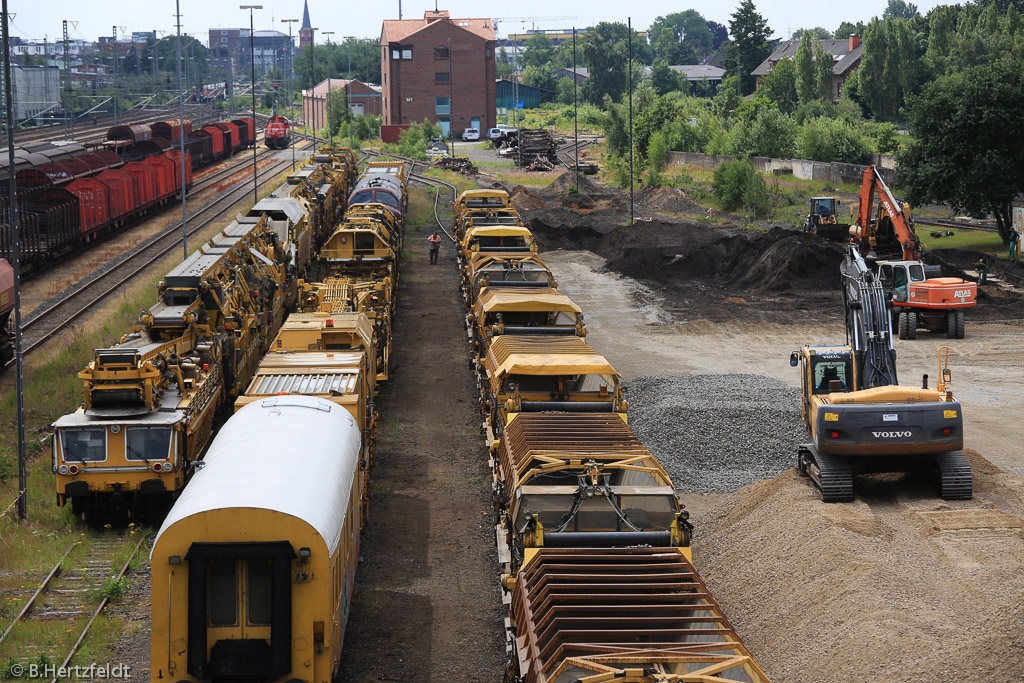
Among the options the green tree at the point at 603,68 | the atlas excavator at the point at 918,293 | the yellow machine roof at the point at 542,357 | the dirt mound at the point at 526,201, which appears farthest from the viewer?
the green tree at the point at 603,68

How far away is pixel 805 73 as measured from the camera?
96.9 metres

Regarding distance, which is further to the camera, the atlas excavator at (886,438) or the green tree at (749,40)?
the green tree at (749,40)

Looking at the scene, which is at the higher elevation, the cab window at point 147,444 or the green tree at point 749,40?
the green tree at point 749,40

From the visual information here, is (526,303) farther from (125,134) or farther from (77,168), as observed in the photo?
(125,134)

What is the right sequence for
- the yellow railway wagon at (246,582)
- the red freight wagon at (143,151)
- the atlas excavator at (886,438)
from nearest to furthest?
the yellow railway wagon at (246,582) → the atlas excavator at (886,438) → the red freight wagon at (143,151)

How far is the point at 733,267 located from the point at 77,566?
31107 millimetres

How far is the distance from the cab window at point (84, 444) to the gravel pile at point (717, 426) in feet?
32.3

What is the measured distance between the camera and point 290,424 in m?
13.9

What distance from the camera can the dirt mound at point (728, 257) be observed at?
41.2 metres

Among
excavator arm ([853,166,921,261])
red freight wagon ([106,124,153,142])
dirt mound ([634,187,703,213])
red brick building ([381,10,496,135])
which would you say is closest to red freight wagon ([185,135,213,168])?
red freight wagon ([106,124,153,142])

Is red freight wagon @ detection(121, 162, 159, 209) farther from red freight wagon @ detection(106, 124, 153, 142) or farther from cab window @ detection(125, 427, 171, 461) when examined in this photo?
cab window @ detection(125, 427, 171, 461)

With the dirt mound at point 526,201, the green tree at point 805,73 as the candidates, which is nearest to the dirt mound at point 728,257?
the dirt mound at point 526,201

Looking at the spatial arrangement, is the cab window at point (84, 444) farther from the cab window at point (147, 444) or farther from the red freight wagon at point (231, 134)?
the red freight wagon at point (231, 134)

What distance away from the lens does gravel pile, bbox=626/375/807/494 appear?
69.3 feet
